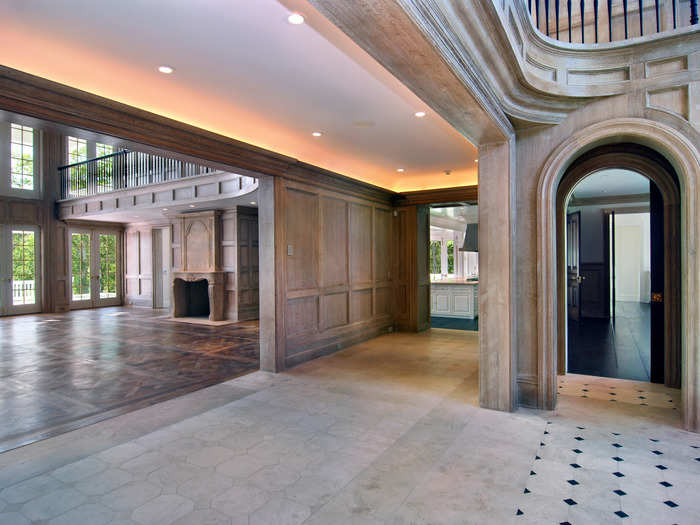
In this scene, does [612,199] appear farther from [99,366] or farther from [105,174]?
[105,174]

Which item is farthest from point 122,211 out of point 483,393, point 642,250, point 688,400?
point 642,250

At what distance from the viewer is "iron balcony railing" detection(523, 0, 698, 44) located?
11.5ft

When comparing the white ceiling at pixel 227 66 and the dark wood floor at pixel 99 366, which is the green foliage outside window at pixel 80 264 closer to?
the dark wood floor at pixel 99 366

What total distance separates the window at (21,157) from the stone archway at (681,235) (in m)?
12.5

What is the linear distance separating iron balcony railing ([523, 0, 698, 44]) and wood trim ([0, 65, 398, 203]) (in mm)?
3041

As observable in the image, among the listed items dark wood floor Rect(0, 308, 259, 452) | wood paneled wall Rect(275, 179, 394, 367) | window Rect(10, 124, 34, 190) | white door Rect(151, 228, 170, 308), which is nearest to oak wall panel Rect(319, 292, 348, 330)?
wood paneled wall Rect(275, 179, 394, 367)

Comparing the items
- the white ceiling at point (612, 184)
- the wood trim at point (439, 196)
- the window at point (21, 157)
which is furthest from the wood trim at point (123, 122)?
the window at point (21, 157)

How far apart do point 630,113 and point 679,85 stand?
358 mm

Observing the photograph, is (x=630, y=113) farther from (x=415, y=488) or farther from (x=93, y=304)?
(x=93, y=304)

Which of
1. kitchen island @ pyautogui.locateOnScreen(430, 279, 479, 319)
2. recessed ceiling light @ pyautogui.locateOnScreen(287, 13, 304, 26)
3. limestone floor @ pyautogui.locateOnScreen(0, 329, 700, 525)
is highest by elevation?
recessed ceiling light @ pyautogui.locateOnScreen(287, 13, 304, 26)

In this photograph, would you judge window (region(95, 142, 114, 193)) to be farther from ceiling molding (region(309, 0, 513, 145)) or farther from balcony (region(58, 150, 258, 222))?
ceiling molding (region(309, 0, 513, 145))

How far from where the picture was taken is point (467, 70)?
2387mm

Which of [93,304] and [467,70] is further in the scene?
[93,304]

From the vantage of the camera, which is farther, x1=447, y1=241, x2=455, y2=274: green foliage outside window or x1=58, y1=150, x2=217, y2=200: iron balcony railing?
x1=447, y1=241, x2=455, y2=274: green foliage outside window
